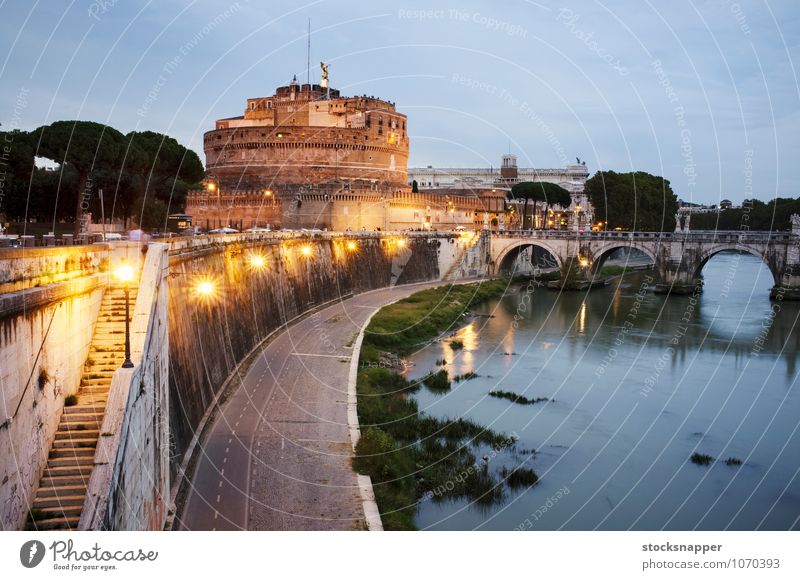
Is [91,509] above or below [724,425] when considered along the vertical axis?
above

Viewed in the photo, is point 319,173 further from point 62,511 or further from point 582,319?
point 62,511

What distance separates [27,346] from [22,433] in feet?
2.60

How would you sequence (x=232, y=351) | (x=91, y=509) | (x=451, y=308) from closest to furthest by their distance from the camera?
(x=91, y=509) → (x=232, y=351) → (x=451, y=308)

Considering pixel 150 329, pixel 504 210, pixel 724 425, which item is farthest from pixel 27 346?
pixel 504 210

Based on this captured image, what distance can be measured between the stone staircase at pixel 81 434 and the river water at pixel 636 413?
5086 mm

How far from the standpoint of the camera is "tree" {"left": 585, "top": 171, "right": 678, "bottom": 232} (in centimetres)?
5544

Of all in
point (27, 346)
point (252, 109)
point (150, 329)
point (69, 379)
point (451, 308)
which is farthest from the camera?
point (252, 109)

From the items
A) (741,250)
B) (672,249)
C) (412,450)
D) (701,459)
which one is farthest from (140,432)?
(741,250)

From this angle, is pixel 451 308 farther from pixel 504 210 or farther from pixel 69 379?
pixel 504 210

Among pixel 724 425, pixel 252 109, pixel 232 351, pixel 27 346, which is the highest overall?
pixel 252 109

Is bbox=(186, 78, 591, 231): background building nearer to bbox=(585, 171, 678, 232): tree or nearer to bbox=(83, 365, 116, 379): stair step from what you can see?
bbox=(585, 171, 678, 232): tree

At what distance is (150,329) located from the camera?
30.3ft

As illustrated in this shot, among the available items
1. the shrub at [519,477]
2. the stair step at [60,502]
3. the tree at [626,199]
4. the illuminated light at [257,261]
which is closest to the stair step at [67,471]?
the stair step at [60,502]

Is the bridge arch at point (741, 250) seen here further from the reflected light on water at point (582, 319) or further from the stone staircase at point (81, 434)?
the stone staircase at point (81, 434)
